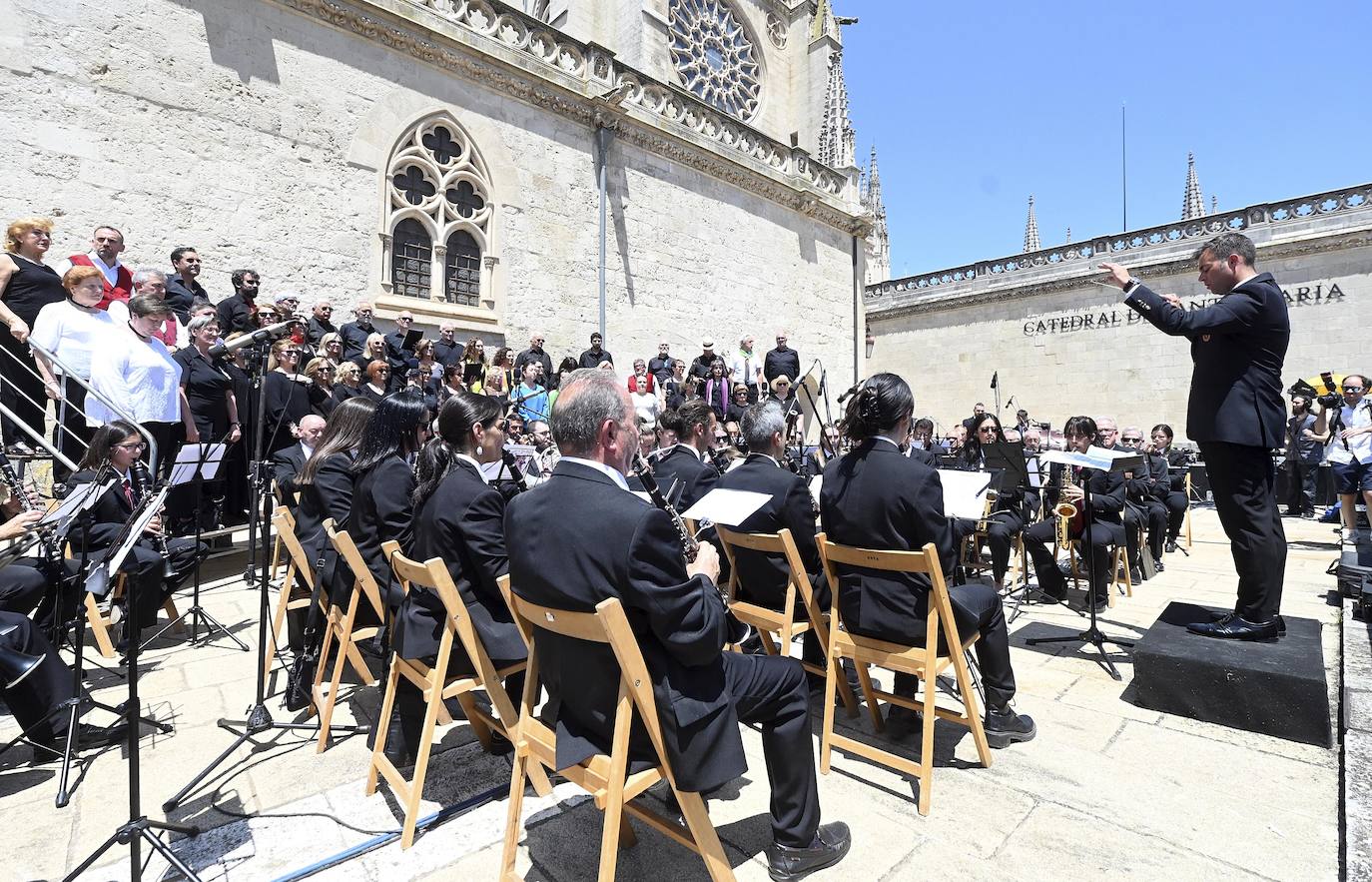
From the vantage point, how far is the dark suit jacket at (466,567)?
2.60 meters

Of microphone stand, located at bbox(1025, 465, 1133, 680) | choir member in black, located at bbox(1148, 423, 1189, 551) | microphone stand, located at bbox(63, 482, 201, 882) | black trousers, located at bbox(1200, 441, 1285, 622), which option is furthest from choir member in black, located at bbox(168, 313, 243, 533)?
choir member in black, located at bbox(1148, 423, 1189, 551)

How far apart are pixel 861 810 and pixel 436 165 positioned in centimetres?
1022

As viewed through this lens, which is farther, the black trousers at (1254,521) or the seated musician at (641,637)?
the black trousers at (1254,521)

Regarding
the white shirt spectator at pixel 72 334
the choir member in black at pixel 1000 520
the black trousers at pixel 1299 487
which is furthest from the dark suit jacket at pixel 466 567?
the black trousers at pixel 1299 487

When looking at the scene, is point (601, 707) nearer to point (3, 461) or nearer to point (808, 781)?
point (808, 781)

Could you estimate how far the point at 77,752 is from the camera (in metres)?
2.96

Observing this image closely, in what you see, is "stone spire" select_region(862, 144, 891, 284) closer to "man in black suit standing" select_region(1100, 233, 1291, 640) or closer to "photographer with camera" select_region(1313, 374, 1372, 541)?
"photographer with camera" select_region(1313, 374, 1372, 541)

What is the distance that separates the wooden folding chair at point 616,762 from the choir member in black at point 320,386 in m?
5.48

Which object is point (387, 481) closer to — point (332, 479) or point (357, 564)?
point (357, 564)

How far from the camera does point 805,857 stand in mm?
2062

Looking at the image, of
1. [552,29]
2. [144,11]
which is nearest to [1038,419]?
[552,29]

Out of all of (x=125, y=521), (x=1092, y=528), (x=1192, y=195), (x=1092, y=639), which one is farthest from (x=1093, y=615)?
(x=1192, y=195)

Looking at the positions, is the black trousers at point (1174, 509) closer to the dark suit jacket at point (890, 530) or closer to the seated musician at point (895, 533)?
the seated musician at point (895, 533)

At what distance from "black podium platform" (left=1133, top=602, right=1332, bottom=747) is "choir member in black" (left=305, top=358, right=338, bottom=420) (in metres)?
6.80
